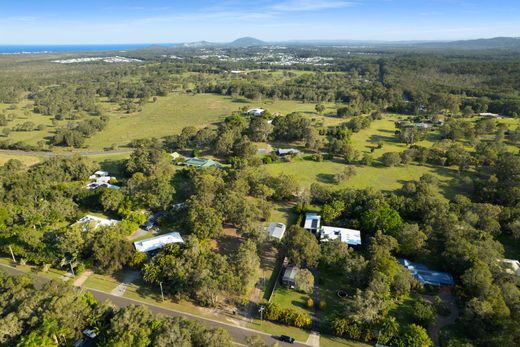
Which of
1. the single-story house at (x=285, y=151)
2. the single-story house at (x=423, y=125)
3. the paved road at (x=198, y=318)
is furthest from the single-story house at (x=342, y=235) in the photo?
the single-story house at (x=423, y=125)

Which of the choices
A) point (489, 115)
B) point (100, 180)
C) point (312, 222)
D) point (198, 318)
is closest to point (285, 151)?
point (312, 222)

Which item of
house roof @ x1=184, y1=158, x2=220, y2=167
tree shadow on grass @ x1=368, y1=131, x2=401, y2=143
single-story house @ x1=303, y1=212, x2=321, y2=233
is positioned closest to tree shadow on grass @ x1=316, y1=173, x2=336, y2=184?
single-story house @ x1=303, y1=212, x2=321, y2=233

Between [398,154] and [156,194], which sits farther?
[398,154]

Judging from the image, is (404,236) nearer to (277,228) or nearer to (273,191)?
(277,228)

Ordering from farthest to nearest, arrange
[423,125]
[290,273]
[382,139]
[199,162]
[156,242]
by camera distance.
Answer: [423,125], [382,139], [199,162], [156,242], [290,273]

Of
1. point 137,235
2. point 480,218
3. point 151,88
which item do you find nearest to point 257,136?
point 137,235

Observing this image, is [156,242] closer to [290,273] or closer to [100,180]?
[290,273]

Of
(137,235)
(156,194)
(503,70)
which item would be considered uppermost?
(503,70)

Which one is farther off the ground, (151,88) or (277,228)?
(151,88)
